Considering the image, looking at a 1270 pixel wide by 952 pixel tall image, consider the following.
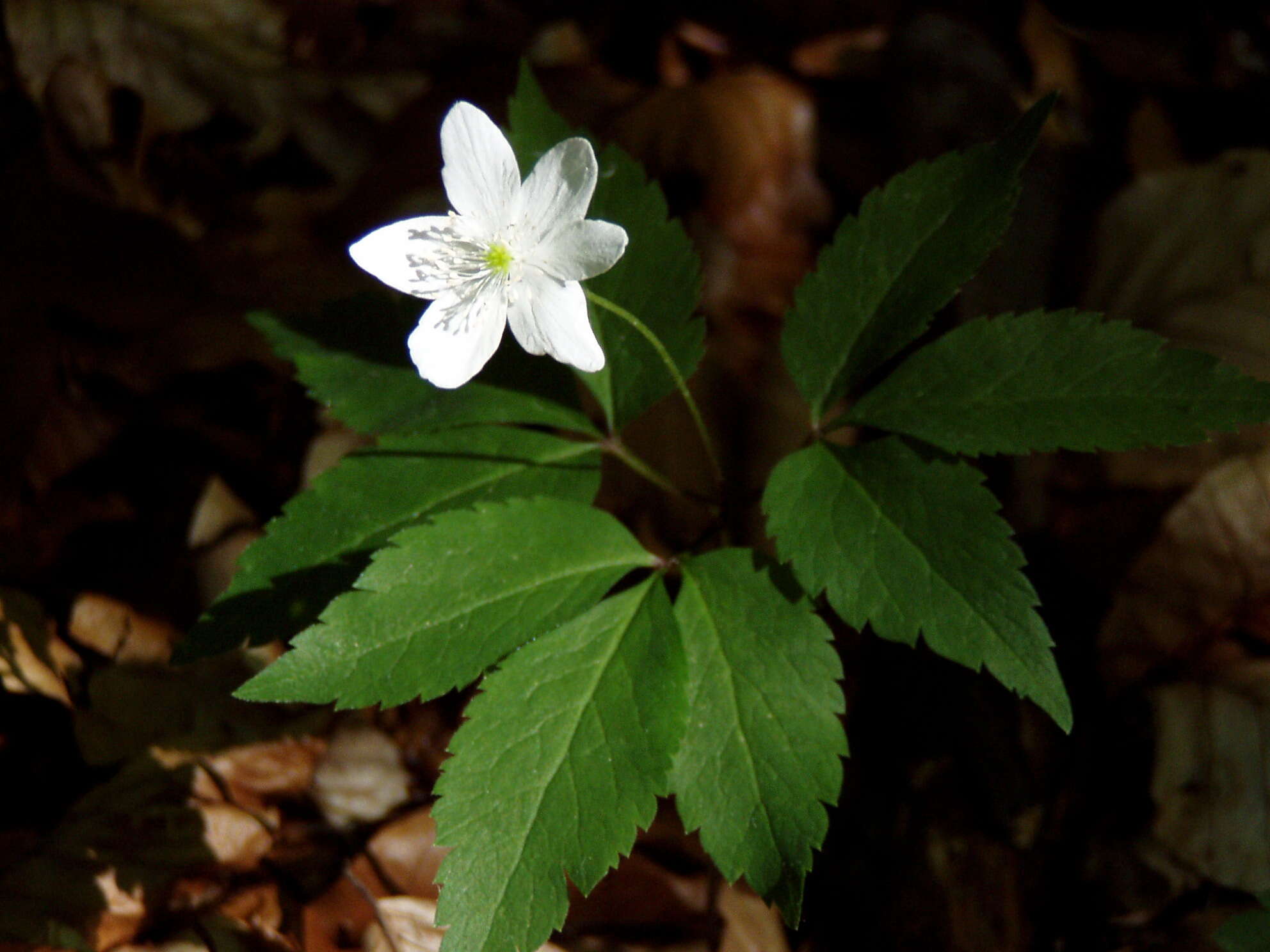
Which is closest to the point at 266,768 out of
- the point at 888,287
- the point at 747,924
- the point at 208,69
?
the point at 747,924

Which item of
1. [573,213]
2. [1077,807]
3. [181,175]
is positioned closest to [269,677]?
[573,213]

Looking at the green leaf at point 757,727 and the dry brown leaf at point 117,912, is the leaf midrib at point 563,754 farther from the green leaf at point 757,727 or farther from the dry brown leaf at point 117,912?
the dry brown leaf at point 117,912

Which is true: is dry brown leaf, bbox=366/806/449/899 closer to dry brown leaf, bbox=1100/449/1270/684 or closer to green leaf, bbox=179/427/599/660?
green leaf, bbox=179/427/599/660

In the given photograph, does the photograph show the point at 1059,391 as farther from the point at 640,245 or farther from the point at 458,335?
the point at 458,335

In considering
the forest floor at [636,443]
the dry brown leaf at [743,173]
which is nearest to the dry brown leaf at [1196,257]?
the forest floor at [636,443]

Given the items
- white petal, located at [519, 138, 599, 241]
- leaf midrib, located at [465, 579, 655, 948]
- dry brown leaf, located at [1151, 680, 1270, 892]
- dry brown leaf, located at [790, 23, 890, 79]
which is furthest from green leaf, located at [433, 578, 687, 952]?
dry brown leaf, located at [790, 23, 890, 79]

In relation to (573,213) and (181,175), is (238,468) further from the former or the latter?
(573,213)
